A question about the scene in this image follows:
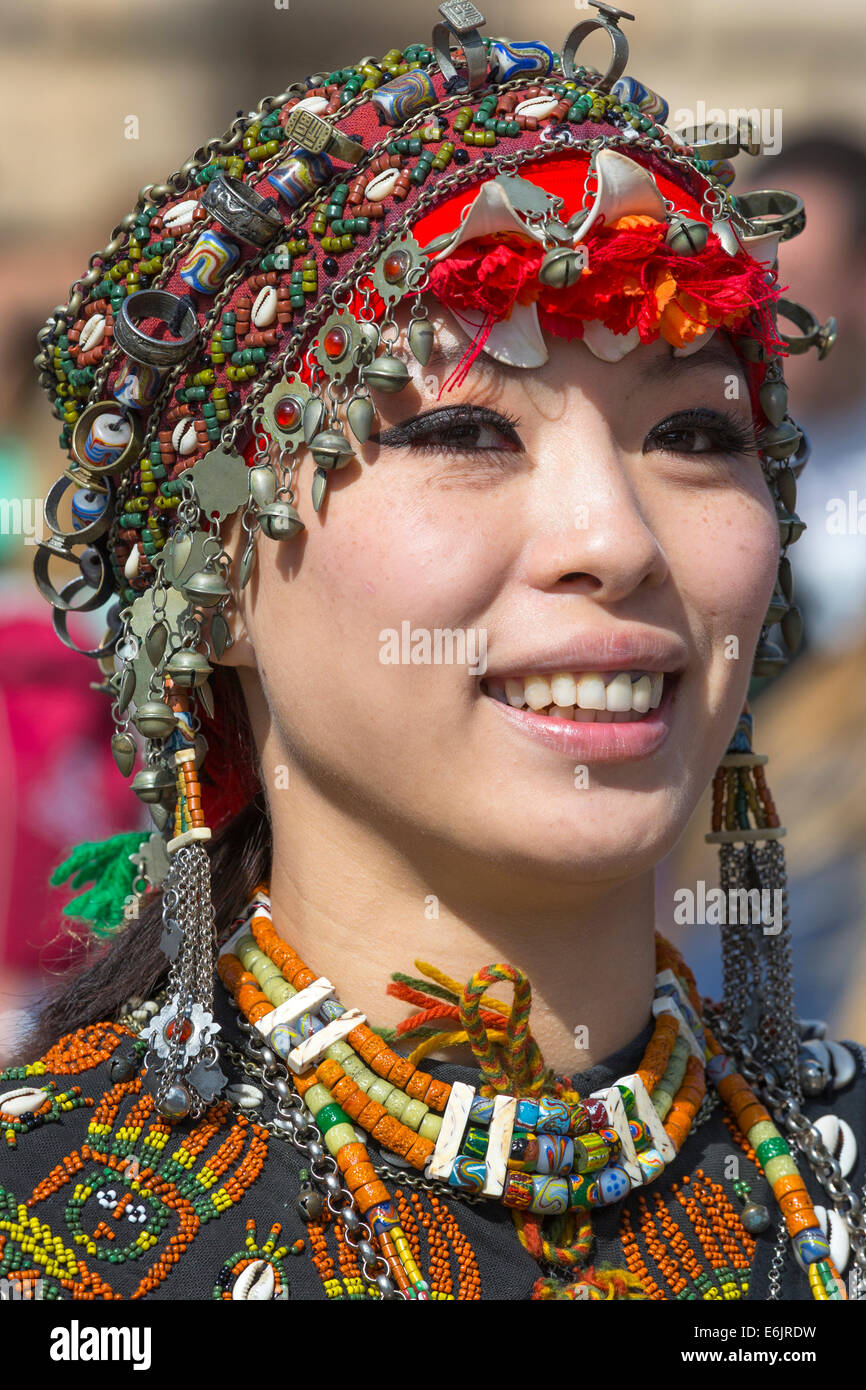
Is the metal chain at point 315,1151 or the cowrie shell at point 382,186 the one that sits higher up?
the cowrie shell at point 382,186

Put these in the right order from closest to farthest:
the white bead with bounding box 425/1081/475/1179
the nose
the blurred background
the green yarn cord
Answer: the nose
the white bead with bounding box 425/1081/475/1179
the green yarn cord
the blurred background

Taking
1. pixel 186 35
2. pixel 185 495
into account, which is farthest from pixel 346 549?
pixel 186 35

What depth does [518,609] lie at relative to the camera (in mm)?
1782

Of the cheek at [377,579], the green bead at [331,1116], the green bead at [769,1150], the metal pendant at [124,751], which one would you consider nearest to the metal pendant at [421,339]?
the cheek at [377,579]

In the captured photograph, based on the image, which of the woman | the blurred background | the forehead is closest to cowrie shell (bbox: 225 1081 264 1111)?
the woman

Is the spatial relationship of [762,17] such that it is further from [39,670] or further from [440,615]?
[440,615]

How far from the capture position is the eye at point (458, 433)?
5.94ft

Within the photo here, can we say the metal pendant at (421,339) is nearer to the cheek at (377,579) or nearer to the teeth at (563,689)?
the cheek at (377,579)

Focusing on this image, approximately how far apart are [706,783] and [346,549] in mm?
601

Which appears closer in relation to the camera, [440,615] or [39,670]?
[440,615]

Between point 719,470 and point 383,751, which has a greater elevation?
point 719,470

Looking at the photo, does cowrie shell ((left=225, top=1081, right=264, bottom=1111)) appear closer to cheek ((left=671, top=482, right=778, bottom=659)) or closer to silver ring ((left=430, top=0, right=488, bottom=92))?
cheek ((left=671, top=482, right=778, bottom=659))

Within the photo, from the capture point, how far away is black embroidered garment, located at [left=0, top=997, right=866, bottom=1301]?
1841 mm
